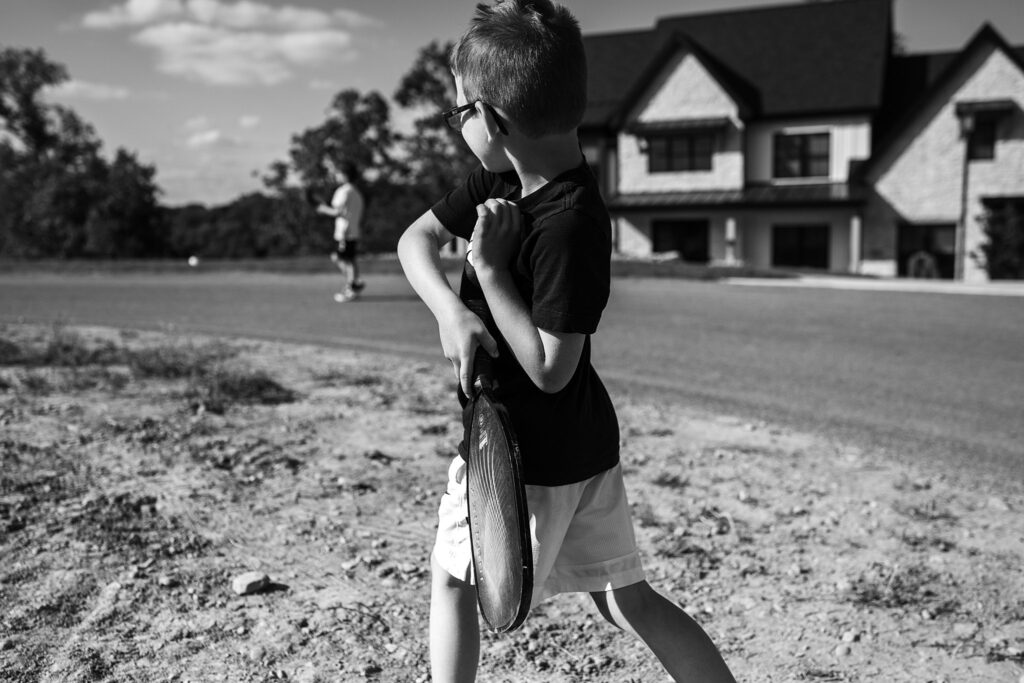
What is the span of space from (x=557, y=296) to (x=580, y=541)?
68 centimetres

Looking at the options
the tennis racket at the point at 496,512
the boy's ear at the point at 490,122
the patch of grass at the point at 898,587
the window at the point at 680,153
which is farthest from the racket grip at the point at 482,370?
the window at the point at 680,153

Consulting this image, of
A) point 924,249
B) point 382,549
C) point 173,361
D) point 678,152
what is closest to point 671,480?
point 382,549

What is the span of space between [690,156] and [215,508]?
33446mm

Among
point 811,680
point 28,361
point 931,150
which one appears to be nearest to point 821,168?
point 931,150

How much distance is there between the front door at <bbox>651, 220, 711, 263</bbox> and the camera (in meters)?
35.7

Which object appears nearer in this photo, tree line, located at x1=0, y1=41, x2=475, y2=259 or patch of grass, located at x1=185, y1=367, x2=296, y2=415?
patch of grass, located at x1=185, y1=367, x2=296, y2=415

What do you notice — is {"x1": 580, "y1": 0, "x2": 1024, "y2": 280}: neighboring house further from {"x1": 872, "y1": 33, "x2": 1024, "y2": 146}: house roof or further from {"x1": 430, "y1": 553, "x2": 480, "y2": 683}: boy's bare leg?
{"x1": 430, "y1": 553, "x2": 480, "y2": 683}: boy's bare leg

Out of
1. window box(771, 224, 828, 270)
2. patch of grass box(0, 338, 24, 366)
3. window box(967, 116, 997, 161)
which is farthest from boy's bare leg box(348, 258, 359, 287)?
window box(967, 116, 997, 161)

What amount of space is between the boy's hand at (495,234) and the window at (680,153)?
3457cm

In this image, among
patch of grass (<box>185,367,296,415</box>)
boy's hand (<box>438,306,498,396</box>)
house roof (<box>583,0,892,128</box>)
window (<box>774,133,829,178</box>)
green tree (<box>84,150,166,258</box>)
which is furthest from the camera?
green tree (<box>84,150,166,258</box>)

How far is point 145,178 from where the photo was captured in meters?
41.3

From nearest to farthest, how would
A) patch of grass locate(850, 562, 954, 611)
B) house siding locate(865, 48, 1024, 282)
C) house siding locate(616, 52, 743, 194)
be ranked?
patch of grass locate(850, 562, 954, 611) → house siding locate(865, 48, 1024, 282) → house siding locate(616, 52, 743, 194)

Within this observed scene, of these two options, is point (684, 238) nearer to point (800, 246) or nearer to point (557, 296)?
point (800, 246)

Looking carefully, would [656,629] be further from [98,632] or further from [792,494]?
[792,494]
